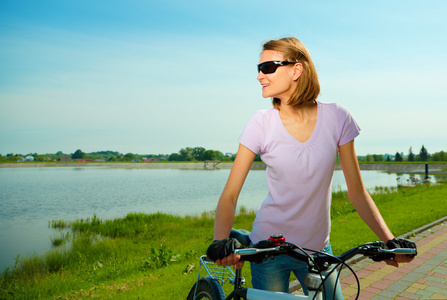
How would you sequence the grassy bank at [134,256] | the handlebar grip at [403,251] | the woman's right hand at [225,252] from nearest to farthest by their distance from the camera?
the woman's right hand at [225,252] < the handlebar grip at [403,251] < the grassy bank at [134,256]

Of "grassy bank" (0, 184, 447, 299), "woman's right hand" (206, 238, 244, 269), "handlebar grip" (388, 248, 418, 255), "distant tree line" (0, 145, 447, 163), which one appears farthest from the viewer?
"distant tree line" (0, 145, 447, 163)

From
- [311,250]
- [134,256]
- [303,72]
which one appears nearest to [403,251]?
[311,250]

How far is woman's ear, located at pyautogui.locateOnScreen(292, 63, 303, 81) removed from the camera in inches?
71.9

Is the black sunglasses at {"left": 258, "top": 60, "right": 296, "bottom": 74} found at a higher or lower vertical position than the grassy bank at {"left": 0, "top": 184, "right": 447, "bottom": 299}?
higher

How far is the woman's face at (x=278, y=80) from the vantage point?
1829mm

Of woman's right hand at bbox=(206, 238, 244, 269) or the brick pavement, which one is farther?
the brick pavement

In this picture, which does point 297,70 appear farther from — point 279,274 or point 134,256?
point 134,256

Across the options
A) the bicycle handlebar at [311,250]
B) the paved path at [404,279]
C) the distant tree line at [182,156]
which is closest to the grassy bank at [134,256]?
the paved path at [404,279]

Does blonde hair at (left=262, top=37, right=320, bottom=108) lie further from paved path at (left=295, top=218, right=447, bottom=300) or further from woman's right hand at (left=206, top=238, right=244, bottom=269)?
paved path at (left=295, top=218, right=447, bottom=300)

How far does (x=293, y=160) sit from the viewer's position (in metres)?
1.69

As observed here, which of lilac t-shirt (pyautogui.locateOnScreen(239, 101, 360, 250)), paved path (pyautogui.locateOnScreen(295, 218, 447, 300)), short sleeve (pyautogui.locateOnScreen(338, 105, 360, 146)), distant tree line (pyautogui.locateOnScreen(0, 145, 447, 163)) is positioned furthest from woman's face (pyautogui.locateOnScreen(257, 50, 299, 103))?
distant tree line (pyautogui.locateOnScreen(0, 145, 447, 163))

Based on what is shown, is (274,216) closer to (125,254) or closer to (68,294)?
(68,294)

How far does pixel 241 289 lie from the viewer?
1.90 m

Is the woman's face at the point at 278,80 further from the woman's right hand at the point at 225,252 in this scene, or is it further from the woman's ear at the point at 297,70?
the woman's right hand at the point at 225,252
